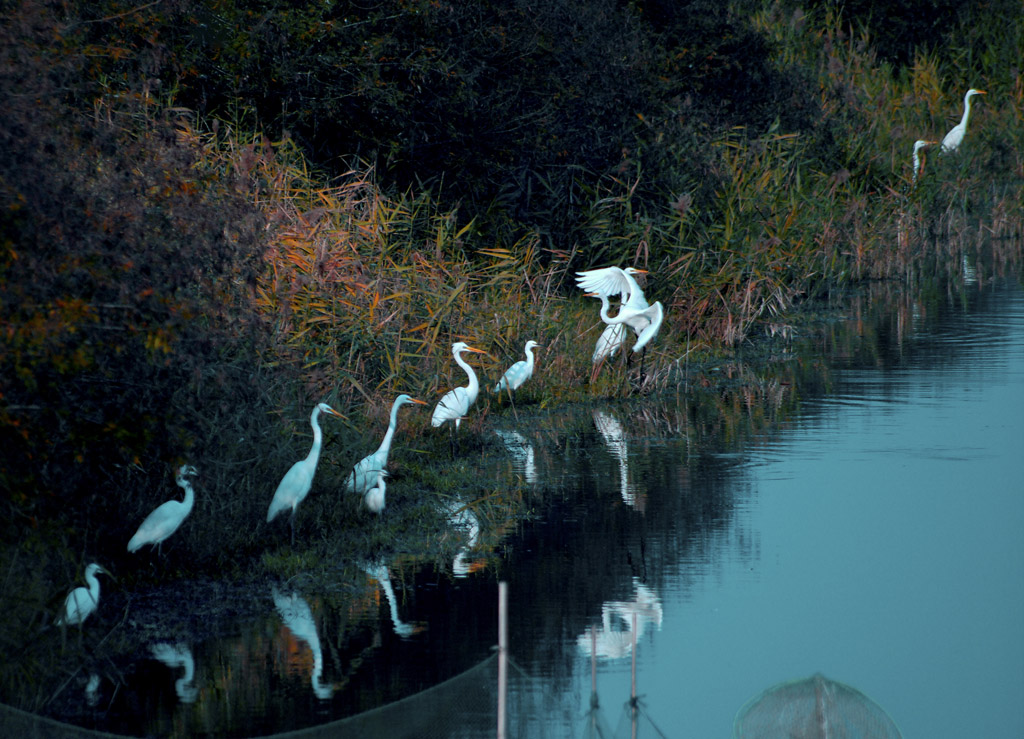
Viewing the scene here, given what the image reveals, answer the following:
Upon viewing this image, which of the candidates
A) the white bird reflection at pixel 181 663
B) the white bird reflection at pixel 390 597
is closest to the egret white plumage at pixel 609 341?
the white bird reflection at pixel 390 597

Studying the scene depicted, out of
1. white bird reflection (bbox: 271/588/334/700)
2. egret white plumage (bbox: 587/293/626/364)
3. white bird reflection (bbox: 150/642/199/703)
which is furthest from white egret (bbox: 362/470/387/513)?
egret white plumage (bbox: 587/293/626/364)

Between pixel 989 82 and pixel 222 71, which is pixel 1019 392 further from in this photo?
pixel 989 82

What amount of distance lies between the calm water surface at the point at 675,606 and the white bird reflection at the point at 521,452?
0.03 meters

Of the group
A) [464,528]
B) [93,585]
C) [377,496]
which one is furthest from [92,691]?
[464,528]

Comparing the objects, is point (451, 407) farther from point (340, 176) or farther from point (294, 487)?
point (340, 176)

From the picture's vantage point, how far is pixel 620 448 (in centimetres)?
1124

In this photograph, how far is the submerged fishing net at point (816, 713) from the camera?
4645 mm

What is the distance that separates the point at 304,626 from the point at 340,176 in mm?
5847

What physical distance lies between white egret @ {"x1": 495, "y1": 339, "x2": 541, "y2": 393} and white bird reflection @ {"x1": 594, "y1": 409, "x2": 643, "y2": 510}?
772 mm

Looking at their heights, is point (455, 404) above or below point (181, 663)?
above

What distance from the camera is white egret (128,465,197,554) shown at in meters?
7.38

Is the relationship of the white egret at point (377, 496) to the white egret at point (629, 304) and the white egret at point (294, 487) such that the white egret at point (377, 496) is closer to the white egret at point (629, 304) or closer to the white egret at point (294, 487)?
the white egret at point (294, 487)

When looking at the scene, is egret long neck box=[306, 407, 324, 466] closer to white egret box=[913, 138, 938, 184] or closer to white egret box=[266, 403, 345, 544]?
white egret box=[266, 403, 345, 544]

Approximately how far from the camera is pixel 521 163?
49.9ft
